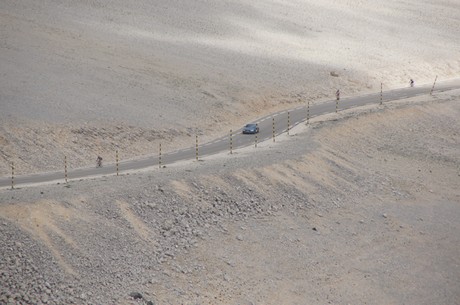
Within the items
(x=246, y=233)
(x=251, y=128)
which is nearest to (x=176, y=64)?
(x=251, y=128)

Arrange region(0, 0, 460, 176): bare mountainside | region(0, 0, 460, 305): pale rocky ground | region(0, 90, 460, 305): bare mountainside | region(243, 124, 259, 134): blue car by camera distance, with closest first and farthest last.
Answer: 1. region(0, 90, 460, 305): bare mountainside
2. region(0, 0, 460, 305): pale rocky ground
3. region(0, 0, 460, 176): bare mountainside
4. region(243, 124, 259, 134): blue car

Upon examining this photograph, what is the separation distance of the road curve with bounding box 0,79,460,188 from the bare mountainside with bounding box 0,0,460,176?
1.95 meters

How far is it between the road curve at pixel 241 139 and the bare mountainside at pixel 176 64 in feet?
6.40

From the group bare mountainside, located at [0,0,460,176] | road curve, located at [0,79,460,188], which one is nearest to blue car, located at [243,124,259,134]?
road curve, located at [0,79,460,188]

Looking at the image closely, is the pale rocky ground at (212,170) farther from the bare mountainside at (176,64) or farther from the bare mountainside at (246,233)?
the bare mountainside at (176,64)

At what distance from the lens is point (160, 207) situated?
3800 cm

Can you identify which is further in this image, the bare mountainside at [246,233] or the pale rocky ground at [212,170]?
the pale rocky ground at [212,170]

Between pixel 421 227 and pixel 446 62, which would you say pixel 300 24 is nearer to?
pixel 446 62

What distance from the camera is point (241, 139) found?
5462 cm

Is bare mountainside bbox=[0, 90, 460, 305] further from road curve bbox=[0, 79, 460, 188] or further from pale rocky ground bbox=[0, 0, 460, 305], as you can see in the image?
road curve bbox=[0, 79, 460, 188]

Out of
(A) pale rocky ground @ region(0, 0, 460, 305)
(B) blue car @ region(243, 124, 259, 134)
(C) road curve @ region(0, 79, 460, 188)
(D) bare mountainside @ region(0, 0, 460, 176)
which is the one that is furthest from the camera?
(B) blue car @ region(243, 124, 259, 134)

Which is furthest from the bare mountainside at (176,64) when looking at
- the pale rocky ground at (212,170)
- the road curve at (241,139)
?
the road curve at (241,139)

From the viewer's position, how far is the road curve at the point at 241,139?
42.4 metres

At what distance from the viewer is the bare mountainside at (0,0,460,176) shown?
52031 millimetres
